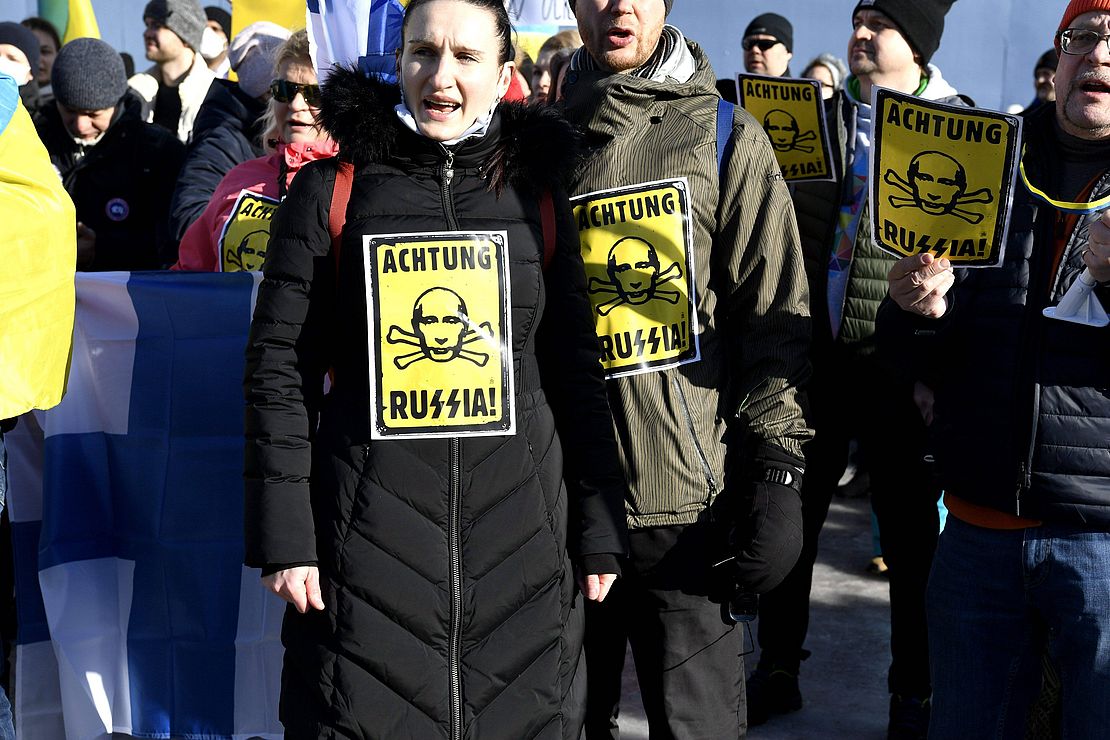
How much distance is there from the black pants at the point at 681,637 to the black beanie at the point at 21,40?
16.6 feet

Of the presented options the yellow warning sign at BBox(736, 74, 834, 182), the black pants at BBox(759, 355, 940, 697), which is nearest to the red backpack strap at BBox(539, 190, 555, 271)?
the yellow warning sign at BBox(736, 74, 834, 182)

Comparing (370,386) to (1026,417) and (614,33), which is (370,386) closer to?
(614,33)

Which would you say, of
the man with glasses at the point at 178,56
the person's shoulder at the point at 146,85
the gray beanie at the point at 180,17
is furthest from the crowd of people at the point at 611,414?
the person's shoulder at the point at 146,85

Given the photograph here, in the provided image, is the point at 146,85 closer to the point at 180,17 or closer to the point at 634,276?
the point at 180,17

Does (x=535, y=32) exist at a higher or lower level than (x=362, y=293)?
higher

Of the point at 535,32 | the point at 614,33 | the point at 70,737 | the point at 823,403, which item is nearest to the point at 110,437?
the point at 70,737

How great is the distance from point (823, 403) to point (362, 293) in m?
1.95

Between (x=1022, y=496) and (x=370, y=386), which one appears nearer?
(x=370, y=386)

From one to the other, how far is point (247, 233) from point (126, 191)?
177 centimetres

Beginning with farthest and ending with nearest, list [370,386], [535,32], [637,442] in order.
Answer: [535,32] < [637,442] < [370,386]

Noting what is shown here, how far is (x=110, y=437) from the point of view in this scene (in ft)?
11.0

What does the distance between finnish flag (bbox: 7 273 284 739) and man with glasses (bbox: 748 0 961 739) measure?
161 cm

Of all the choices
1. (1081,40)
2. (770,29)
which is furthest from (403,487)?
(770,29)

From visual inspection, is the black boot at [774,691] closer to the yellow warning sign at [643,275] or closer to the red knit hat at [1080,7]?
the yellow warning sign at [643,275]
